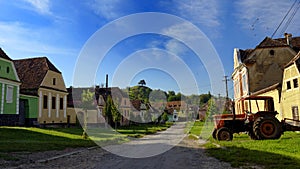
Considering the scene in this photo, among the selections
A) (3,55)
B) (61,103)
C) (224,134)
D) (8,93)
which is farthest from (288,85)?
(61,103)

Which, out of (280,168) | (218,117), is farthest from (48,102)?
(280,168)

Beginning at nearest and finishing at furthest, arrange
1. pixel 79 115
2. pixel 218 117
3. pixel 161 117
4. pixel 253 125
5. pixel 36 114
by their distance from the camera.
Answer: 1. pixel 253 125
2. pixel 218 117
3. pixel 36 114
4. pixel 79 115
5. pixel 161 117

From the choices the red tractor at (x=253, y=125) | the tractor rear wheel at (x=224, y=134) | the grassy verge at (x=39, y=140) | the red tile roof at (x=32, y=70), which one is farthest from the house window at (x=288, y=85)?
the red tile roof at (x=32, y=70)

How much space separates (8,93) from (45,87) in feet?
19.9

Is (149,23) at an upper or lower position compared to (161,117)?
upper

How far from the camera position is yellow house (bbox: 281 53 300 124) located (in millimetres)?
19828

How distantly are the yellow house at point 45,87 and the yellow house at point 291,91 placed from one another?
23.2 metres

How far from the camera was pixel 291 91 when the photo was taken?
20.4 meters

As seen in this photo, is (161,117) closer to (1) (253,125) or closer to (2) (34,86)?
(2) (34,86)

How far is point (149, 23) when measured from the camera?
43.7ft

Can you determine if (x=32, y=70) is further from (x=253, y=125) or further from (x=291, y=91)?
(x=291, y=91)

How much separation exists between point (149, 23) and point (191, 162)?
22.2 ft

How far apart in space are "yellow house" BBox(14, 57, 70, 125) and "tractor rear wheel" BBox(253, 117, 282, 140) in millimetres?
22621

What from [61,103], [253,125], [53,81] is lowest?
[253,125]
